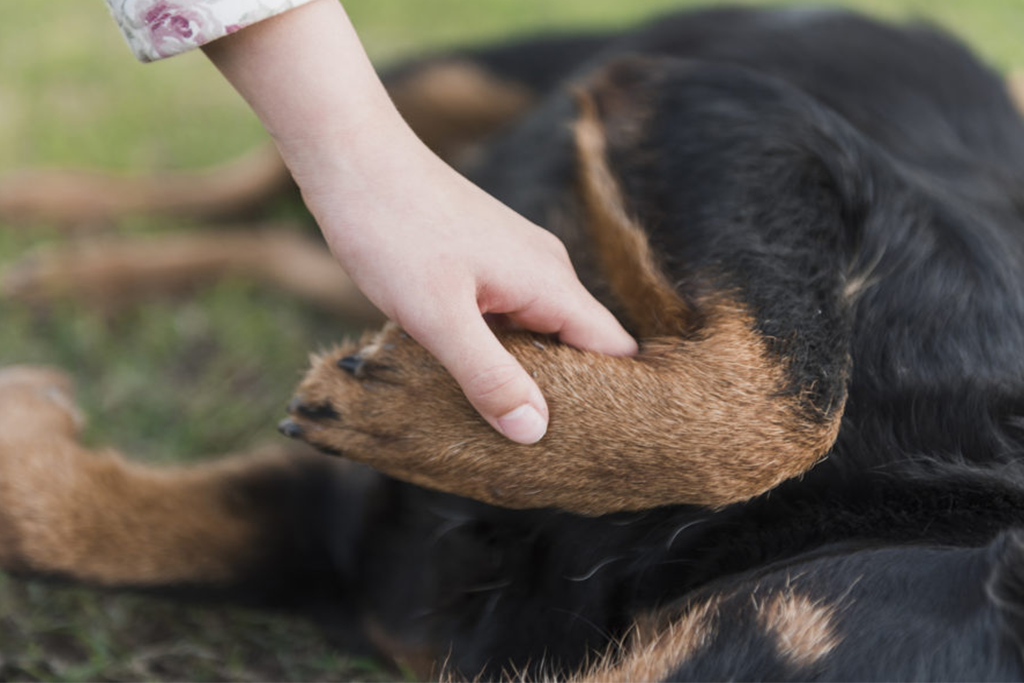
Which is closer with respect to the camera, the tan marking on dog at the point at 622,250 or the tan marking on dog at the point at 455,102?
the tan marking on dog at the point at 622,250

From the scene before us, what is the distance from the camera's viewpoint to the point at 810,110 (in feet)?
7.55

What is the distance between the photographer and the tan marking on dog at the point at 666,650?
1557 mm

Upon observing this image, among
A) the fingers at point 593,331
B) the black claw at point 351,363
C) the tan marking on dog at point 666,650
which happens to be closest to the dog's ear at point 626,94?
the fingers at point 593,331

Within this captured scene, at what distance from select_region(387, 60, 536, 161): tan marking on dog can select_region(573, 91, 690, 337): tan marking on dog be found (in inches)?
57.8

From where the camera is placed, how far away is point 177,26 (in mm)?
1665

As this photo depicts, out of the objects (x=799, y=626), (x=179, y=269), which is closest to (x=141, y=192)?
(x=179, y=269)

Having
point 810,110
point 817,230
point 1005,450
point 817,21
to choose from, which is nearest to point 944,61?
point 817,21

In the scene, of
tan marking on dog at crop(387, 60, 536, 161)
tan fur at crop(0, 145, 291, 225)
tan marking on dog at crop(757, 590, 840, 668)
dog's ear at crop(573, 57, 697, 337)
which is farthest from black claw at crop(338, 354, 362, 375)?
tan fur at crop(0, 145, 291, 225)

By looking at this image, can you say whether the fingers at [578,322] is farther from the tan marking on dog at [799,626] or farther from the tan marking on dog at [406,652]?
the tan marking on dog at [406,652]

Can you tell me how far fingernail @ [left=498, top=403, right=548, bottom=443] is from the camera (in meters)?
1.68

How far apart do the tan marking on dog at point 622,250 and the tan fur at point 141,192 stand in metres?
1.97

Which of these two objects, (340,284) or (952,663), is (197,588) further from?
(952,663)

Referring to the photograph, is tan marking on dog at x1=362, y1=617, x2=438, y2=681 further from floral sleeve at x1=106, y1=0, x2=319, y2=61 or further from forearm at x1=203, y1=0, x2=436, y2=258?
floral sleeve at x1=106, y1=0, x2=319, y2=61

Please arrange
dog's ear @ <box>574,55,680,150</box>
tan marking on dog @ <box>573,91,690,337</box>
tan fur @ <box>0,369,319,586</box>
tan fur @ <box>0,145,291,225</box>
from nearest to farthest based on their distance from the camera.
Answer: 1. tan marking on dog @ <box>573,91,690,337</box>
2. tan fur @ <box>0,369,319,586</box>
3. dog's ear @ <box>574,55,680,150</box>
4. tan fur @ <box>0,145,291,225</box>
